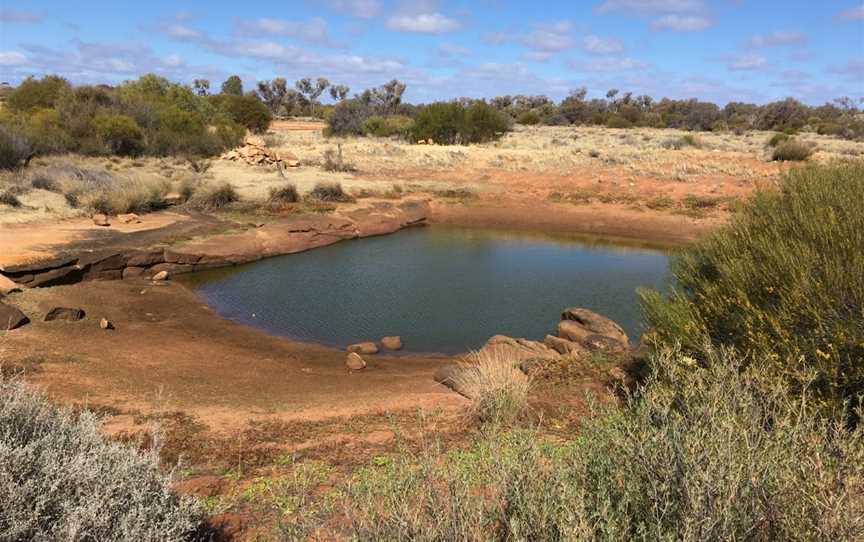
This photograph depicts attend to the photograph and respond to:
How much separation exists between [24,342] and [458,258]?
12.4m

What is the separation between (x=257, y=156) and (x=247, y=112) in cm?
1945

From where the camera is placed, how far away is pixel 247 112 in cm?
5022

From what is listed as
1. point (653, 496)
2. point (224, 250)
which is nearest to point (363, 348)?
point (224, 250)

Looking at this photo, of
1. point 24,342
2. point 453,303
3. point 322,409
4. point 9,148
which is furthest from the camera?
point 9,148

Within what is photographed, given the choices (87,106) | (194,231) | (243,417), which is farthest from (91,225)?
(87,106)

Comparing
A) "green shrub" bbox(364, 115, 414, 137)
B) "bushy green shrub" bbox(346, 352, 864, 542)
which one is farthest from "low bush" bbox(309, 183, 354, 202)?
"green shrub" bbox(364, 115, 414, 137)

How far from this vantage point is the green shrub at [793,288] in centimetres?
494

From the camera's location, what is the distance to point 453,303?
1465cm

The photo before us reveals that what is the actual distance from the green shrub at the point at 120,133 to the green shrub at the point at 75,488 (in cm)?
3044

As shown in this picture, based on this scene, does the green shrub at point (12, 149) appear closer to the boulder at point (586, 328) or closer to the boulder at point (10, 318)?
the boulder at point (10, 318)

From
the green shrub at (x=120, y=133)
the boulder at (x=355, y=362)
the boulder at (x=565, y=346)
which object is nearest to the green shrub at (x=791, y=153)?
the boulder at (x=565, y=346)

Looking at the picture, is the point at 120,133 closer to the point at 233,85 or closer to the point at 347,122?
the point at 347,122

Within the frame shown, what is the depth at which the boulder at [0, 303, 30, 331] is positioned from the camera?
995cm

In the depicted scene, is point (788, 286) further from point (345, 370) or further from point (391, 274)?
point (391, 274)
